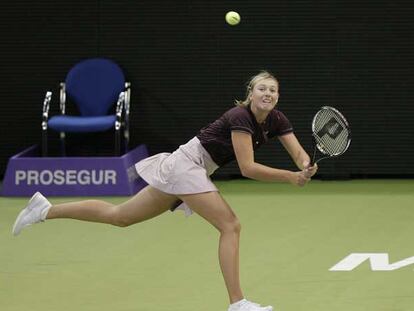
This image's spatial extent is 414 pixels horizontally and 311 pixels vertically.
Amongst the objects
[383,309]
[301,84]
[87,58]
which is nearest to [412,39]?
[301,84]

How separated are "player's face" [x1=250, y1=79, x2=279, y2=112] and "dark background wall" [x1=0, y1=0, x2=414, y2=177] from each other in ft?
19.1

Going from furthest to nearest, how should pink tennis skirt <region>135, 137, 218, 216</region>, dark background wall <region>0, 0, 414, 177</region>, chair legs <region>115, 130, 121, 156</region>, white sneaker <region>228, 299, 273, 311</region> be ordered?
dark background wall <region>0, 0, 414, 177</region> → chair legs <region>115, 130, 121, 156</region> → pink tennis skirt <region>135, 137, 218, 216</region> → white sneaker <region>228, 299, 273, 311</region>

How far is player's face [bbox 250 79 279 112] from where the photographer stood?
18.4 feet

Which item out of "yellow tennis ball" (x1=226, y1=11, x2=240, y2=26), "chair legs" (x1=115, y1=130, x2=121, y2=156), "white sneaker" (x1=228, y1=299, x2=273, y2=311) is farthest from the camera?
"yellow tennis ball" (x1=226, y1=11, x2=240, y2=26)

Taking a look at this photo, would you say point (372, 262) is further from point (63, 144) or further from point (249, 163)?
point (63, 144)

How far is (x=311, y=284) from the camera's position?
649 centimetres

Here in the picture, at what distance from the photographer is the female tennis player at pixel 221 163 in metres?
5.43

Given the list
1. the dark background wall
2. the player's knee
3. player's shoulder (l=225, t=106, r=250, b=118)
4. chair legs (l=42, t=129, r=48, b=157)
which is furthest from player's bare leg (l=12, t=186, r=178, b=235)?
the dark background wall

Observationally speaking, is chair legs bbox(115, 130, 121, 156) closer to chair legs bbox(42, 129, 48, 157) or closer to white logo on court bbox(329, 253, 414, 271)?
chair legs bbox(42, 129, 48, 157)

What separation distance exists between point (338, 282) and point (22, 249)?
2.56 metres

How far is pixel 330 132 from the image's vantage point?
583 centimetres

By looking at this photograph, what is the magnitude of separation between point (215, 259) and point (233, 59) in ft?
14.8

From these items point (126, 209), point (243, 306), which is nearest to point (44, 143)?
point (126, 209)

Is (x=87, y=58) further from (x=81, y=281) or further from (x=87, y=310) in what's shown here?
(x=87, y=310)
